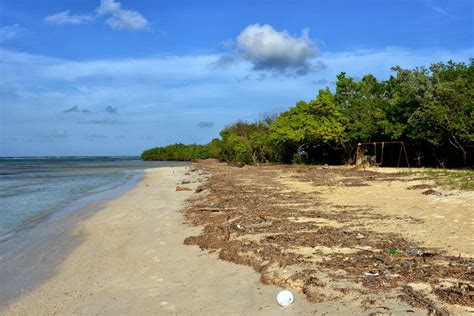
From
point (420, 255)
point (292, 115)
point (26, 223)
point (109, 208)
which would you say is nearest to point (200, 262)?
point (420, 255)

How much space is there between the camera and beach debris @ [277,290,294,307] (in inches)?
204

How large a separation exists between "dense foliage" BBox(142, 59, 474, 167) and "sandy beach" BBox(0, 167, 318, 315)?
21226 millimetres

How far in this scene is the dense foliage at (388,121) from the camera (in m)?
25.7

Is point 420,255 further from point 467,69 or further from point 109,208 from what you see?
point 467,69

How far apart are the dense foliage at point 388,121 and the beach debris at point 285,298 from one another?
908 inches

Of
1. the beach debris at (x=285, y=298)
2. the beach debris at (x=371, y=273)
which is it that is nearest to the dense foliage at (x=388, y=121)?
the beach debris at (x=371, y=273)

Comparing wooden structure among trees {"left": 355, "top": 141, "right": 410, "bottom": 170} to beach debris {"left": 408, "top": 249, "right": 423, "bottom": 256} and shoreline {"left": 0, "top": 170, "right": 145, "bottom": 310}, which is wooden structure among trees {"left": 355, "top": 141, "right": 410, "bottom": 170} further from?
beach debris {"left": 408, "top": 249, "right": 423, "bottom": 256}

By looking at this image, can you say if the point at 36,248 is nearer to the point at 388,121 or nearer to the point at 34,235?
the point at 34,235

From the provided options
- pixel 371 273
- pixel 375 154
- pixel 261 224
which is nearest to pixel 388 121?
pixel 375 154

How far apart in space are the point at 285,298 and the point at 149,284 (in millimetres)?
2347

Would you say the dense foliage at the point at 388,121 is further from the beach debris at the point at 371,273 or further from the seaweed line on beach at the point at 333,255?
the beach debris at the point at 371,273

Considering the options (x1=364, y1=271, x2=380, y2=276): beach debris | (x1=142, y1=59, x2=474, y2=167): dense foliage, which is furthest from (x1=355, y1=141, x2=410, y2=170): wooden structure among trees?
(x1=364, y1=271, x2=380, y2=276): beach debris

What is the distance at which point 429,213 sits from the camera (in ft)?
34.4

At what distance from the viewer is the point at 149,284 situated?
6.54m
